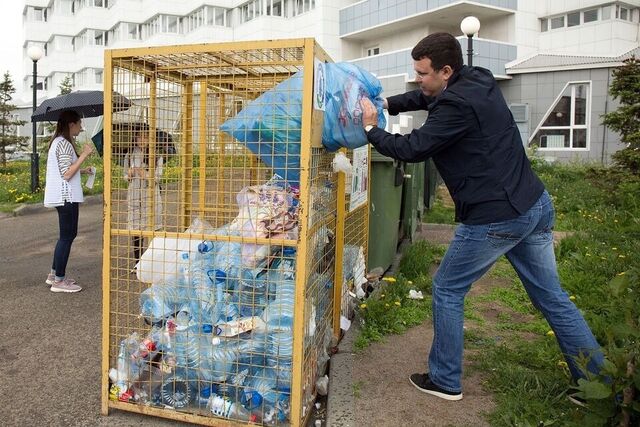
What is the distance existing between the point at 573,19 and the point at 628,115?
14210 millimetres

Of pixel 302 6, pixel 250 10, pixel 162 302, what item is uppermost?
pixel 250 10

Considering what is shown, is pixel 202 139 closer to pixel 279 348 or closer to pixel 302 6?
pixel 279 348

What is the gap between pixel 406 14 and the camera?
2325 cm

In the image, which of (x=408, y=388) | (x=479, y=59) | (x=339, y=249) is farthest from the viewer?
(x=479, y=59)

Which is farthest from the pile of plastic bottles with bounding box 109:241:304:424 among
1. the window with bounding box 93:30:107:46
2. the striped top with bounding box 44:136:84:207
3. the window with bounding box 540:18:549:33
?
the window with bounding box 93:30:107:46

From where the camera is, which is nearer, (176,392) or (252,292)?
(252,292)

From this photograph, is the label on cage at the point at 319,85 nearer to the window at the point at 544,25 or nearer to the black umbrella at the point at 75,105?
the black umbrella at the point at 75,105

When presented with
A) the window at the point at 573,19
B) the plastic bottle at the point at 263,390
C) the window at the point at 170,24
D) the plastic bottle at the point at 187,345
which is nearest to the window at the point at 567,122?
the window at the point at 573,19

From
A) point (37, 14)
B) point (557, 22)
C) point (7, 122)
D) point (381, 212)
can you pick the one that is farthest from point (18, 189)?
point (37, 14)

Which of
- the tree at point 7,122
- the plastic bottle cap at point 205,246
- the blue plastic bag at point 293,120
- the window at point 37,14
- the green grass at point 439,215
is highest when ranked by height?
the window at point 37,14

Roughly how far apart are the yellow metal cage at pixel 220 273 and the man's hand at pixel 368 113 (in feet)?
0.90

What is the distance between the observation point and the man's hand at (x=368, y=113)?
2.99 meters

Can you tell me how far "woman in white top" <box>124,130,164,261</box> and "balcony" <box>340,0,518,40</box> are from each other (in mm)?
20355

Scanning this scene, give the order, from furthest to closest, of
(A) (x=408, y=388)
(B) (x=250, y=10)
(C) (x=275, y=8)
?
(B) (x=250, y=10)
(C) (x=275, y=8)
(A) (x=408, y=388)
